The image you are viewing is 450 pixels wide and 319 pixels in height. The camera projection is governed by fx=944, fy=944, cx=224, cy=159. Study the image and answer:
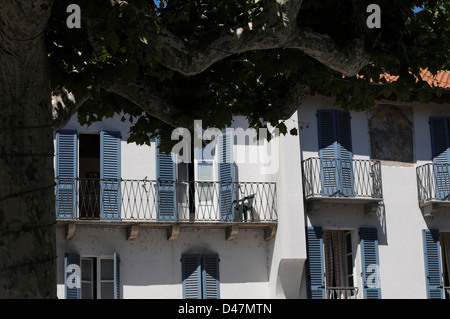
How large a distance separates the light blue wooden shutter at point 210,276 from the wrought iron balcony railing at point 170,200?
3.10 feet

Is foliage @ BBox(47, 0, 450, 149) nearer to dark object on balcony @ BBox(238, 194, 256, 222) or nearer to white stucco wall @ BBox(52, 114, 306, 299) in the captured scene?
white stucco wall @ BBox(52, 114, 306, 299)

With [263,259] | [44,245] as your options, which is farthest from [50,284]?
[263,259]

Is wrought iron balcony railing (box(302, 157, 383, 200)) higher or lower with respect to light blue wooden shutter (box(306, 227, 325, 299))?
higher

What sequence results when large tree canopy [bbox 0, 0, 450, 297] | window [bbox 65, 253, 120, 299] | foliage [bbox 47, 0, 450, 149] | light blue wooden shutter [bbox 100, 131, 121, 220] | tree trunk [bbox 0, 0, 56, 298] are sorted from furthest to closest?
light blue wooden shutter [bbox 100, 131, 121, 220] → window [bbox 65, 253, 120, 299] → foliage [bbox 47, 0, 450, 149] → large tree canopy [bbox 0, 0, 450, 297] → tree trunk [bbox 0, 0, 56, 298]

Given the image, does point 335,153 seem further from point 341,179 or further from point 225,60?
point 225,60

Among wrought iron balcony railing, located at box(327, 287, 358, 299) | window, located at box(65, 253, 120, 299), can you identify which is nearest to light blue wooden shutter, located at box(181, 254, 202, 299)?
window, located at box(65, 253, 120, 299)

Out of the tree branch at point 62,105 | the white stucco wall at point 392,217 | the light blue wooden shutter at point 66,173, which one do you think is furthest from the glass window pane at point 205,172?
the tree branch at point 62,105

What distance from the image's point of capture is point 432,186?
23750 millimetres

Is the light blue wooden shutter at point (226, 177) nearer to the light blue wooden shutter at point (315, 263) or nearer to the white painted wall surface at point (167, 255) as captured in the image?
the white painted wall surface at point (167, 255)

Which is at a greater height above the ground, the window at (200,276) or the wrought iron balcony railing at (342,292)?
the window at (200,276)

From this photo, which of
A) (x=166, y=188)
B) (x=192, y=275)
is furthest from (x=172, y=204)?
(x=192, y=275)

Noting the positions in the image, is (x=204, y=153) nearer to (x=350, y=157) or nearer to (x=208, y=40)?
(x=350, y=157)

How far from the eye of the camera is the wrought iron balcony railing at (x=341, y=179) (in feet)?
74.2

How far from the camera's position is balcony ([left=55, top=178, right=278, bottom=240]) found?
2122cm
